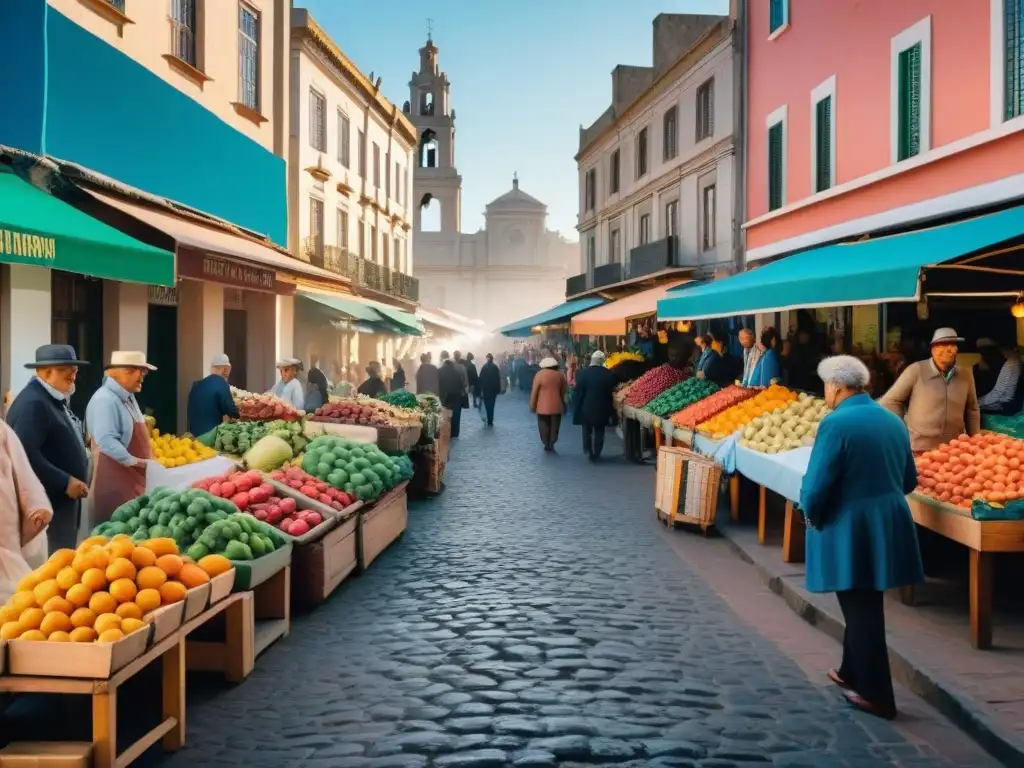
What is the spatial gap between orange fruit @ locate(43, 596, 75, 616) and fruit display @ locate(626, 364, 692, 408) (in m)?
13.5

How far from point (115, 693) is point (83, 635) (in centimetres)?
28

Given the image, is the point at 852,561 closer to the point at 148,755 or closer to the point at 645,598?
the point at 645,598

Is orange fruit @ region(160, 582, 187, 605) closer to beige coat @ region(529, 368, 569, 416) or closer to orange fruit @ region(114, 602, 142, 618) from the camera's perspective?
orange fruit @ region(114, 602, 142, 618)

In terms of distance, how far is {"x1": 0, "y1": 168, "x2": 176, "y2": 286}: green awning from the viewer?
6.76m

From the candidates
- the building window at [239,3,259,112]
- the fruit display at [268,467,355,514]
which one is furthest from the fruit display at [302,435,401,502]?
the building window at [239,3,259,112]

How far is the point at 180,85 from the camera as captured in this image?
14.9 meters

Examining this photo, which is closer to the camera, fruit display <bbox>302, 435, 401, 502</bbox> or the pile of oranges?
the pile of oranges

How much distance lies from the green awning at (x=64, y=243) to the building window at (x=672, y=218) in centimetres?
2392

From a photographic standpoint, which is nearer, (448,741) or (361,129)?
(448,741)

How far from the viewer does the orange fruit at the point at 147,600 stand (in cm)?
466

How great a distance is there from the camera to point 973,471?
683 cm

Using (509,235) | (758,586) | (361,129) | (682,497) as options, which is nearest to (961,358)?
(682,497)

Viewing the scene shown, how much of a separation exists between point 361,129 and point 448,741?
103 ft

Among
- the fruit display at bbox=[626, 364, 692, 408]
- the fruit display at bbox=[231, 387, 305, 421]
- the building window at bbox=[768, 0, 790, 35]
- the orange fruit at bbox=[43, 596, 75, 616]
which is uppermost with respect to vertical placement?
the building window at bbox=[768, 0, 790, 35]
